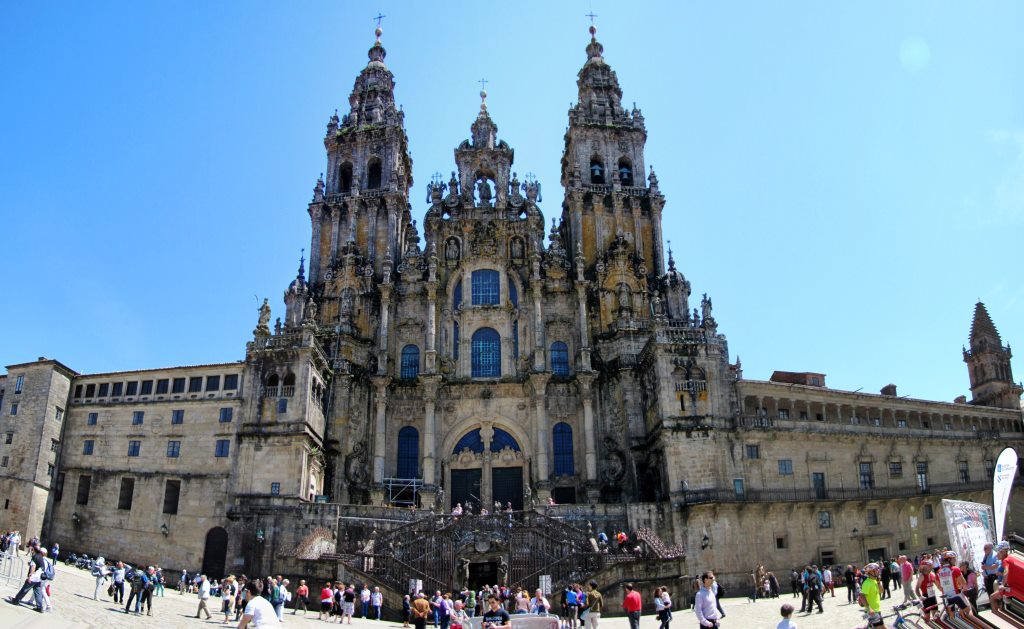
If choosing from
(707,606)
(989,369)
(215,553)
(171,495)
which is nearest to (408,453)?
(215,553)

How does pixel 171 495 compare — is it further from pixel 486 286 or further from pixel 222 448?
pixel 486 286

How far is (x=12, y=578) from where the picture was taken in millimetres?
24203

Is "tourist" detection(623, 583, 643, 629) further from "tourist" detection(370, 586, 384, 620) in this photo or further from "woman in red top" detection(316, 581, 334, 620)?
"tourist" detection(370, 586, 384, 620)

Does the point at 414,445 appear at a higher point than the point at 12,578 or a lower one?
higher

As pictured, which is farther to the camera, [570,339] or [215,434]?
[570,339]

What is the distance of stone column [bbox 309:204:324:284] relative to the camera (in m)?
53.9

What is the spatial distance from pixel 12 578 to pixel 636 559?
2255cm

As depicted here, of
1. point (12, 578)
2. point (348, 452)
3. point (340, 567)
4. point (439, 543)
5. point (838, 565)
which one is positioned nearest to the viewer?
point (12, 578)

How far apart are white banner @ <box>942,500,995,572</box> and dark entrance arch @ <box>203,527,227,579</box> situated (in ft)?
111

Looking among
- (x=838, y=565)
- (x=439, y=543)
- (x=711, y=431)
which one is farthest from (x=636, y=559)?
(x=838, y=565)

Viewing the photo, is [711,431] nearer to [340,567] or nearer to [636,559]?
[636,559]

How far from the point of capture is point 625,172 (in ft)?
191

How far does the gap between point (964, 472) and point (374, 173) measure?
44.6 metres

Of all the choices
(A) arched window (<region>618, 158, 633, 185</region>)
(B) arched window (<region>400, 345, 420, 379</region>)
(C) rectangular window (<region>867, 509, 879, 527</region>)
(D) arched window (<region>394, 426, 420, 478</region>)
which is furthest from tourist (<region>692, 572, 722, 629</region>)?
(A) arched window (<region>618, 158, 633, 185</region>)
